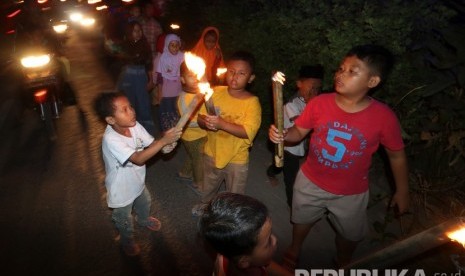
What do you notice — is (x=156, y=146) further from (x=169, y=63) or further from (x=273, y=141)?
(x=169, y=63)

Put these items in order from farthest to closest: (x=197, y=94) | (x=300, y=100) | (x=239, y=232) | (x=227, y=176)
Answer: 1. (x=300, y=100)
2. (x=227, y=176)
3. (x=197, y=94)
4. (x=239, y=232)

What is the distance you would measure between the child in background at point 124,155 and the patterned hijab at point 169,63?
281 centimetres

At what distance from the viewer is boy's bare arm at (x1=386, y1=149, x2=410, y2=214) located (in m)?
3.03

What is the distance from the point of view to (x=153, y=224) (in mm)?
4379

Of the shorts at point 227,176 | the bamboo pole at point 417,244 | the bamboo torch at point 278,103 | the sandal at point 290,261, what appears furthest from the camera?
the shorts at point 227,176

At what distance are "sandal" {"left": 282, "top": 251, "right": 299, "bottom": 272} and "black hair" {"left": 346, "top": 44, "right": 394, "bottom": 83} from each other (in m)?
2.11

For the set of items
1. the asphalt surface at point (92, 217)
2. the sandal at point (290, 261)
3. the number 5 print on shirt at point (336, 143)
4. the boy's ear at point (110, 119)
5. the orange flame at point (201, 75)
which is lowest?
the sandal at point (290, 261)

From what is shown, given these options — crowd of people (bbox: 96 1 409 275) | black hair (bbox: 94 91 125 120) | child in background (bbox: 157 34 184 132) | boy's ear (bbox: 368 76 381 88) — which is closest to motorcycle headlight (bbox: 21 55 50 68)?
child in background (bbox: 157 34 184 132)

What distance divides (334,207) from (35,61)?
6.36 meters

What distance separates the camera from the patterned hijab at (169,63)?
6.21m

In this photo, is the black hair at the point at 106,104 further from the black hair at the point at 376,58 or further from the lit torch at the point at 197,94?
the black hair at the point at 376,58

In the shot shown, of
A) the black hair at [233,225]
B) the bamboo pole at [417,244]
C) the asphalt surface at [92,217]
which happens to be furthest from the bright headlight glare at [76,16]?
the bamboo pole at [417,244]

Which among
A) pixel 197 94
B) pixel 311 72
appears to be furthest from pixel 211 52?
pixel 197 94

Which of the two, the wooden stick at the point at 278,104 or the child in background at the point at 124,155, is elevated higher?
the wooden stick at the point at 278,104
